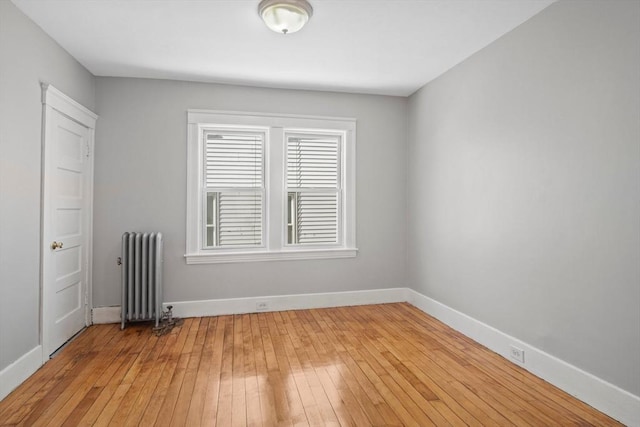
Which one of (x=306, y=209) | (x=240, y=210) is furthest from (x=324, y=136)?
(x=240, y=210)

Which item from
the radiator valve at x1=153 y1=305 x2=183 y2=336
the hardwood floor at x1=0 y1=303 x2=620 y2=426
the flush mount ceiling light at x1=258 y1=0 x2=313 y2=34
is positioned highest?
the flush mount ceiling light at x1=258 y1=0 x2=313 y2=34

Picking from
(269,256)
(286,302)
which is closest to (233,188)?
(269,256)

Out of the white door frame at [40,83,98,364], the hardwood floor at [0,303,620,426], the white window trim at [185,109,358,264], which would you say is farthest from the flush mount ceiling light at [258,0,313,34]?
the hardwood floor at [0,303,620,426]

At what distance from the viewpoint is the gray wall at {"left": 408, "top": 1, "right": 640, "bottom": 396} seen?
2105 millimetres

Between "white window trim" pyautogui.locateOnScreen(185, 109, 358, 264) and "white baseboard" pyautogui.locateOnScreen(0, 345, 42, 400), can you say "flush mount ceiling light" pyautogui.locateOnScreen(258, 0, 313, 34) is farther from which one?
"white baseboard" pyautogui.locateOnScreen(0, 345, 42, 400)

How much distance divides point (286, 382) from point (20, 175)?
246cm

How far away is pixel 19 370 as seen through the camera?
2529 millimetres

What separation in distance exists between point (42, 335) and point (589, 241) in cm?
409

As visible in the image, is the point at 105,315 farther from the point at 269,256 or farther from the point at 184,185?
the point at 269,256

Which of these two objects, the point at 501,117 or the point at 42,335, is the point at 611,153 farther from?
the point at 42,335

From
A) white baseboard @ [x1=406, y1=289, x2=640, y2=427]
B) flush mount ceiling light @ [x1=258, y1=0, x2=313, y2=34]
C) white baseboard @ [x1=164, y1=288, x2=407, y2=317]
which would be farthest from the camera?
white baseboard @ [x1=164, y1=288, x2=407, y2=317]

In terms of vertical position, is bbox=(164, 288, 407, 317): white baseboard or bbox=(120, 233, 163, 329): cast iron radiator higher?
bbox=(120, 233, 163, 329): cast iron radiator

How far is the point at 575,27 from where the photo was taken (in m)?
2.39

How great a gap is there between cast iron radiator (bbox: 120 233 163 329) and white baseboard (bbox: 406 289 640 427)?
3.13 meters
